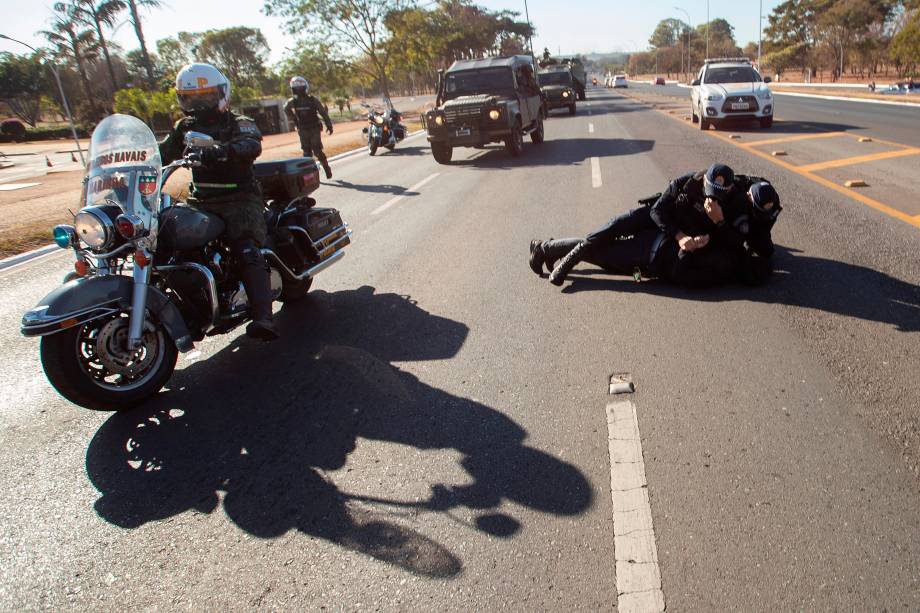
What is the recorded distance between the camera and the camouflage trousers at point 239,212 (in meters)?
4.56

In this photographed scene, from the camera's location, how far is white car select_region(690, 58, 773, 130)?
16938 millimetres

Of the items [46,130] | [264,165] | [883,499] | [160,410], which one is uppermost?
[46,130]

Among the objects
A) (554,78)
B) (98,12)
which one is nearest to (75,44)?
(98,12)

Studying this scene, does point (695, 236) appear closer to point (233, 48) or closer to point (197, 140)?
point (197, 140)

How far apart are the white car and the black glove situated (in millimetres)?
15793

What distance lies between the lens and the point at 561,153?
1470 cm

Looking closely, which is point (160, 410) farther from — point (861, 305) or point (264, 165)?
point (861, 305)

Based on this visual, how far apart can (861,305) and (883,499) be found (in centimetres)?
248

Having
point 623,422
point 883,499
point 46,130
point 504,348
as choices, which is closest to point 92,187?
point 504,348

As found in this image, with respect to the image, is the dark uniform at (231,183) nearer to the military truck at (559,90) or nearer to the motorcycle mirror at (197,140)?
the motorcycle mirror at (197,140)

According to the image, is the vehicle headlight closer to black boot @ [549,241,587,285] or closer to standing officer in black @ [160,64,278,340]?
standing officer in black @ [160,64,278,340]

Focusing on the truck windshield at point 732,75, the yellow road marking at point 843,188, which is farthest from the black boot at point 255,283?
the truck windshield at point 732,75

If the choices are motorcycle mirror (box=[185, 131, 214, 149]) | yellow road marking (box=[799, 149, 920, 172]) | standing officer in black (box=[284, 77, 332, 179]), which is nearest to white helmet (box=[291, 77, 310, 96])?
standing officer in black (box=[284, 77, 332, 179])

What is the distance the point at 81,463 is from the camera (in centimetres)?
343
